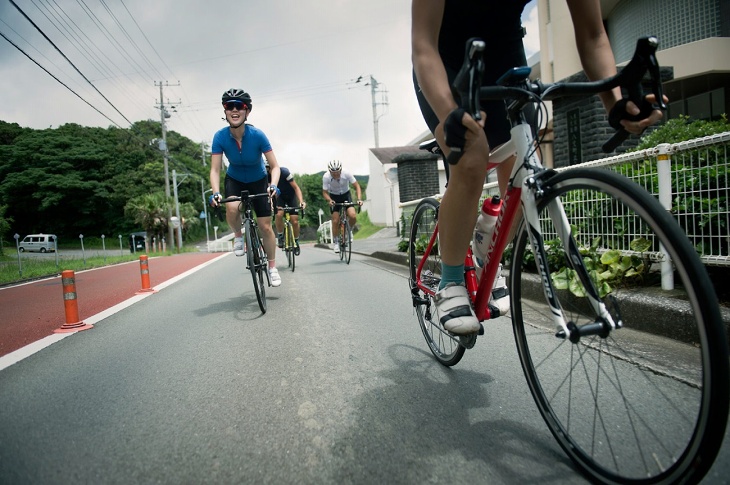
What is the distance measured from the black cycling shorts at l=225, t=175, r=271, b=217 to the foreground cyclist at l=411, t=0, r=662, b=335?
343cm

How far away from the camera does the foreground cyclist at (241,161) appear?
5012 mm

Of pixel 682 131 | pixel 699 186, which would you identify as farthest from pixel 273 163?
pixel 682 131

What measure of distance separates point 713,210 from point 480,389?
216 centimetres

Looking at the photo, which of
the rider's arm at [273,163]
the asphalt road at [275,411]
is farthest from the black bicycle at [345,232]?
the asphalt road at [275,411]

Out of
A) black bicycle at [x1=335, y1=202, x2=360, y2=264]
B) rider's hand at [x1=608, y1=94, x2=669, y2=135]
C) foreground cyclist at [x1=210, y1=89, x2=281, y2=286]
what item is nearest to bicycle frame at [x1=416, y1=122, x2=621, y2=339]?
rider's hand at [x1=608, y1=94, x2=669, y2=135]

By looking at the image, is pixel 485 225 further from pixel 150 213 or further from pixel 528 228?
pixel 150 213

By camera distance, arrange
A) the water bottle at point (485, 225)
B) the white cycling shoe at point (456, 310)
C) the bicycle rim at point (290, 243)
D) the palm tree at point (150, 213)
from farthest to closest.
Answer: the palm tree at point (150, 213)
the bicycle rim at point (290, 243)
the water bottle at point (485, 225)
the white cycling shoe at point (456, 310)

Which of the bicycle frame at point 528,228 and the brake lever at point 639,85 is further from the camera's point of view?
the bicycle frame at point 528,228

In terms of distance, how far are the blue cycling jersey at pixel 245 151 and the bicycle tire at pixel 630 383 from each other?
13.0ft

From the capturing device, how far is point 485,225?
230 cm

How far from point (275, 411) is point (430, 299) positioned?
1157mm

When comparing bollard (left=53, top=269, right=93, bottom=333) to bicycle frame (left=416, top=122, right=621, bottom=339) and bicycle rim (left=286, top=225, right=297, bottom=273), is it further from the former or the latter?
bicycle rim (left=286, top=225, right=297, bottom=273)

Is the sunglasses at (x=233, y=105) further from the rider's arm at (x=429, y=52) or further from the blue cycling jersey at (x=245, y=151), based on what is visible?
the rider's arm at (x=429, y=52)

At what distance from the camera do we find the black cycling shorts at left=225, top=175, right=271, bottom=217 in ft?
17.6
